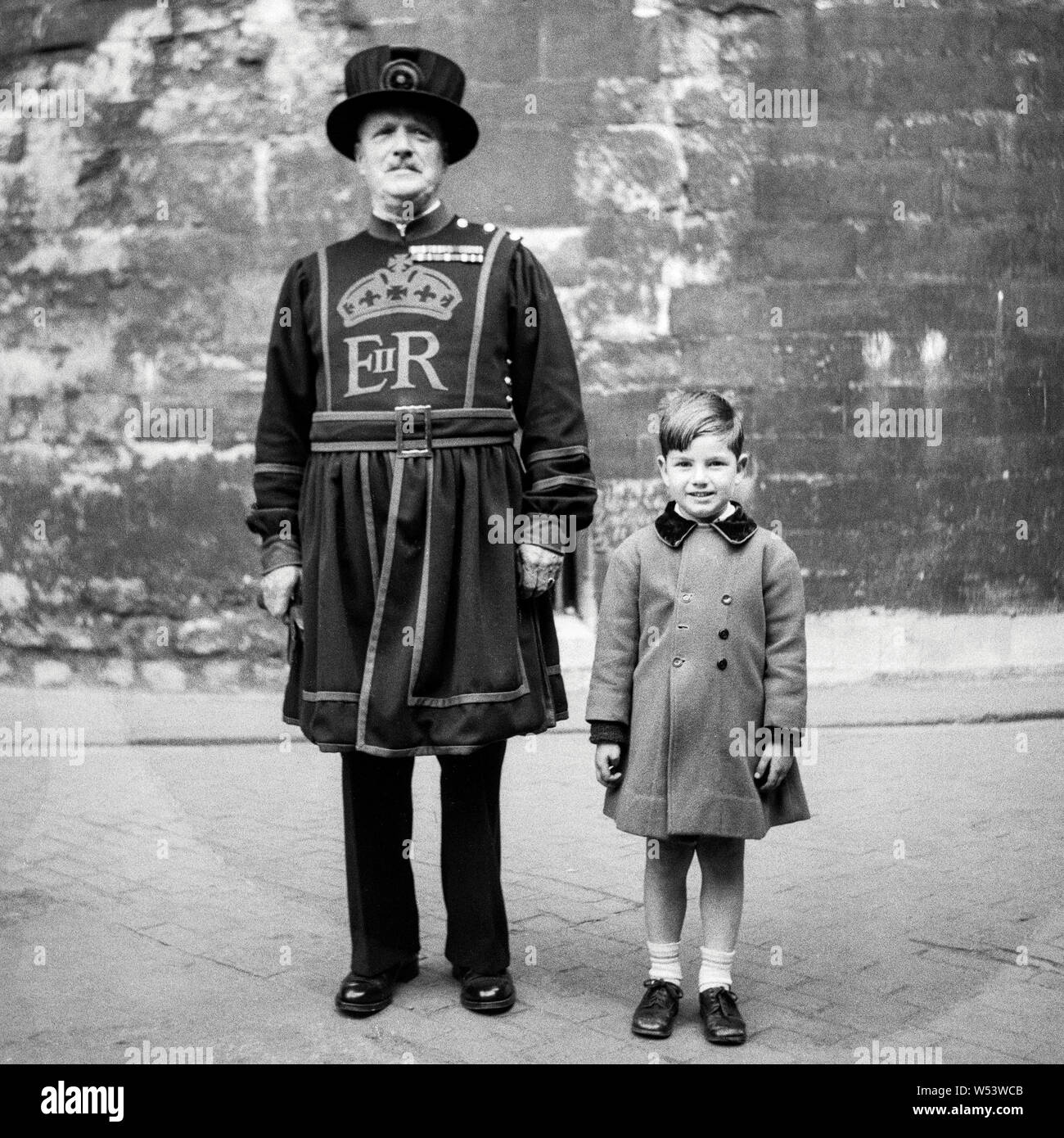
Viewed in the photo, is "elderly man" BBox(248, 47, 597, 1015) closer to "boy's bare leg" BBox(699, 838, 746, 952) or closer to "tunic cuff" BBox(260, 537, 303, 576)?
"tunic cuff" BBox(260, 537, 303, 576)

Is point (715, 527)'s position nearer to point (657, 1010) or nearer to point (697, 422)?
point (697, 422)

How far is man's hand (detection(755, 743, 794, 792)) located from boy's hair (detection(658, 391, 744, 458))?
650 mm

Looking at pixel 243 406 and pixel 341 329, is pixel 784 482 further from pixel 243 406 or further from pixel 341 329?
pixel 341 329

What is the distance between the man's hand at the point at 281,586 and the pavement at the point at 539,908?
→ 0.90 m

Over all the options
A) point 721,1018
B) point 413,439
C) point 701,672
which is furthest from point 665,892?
point 413,439

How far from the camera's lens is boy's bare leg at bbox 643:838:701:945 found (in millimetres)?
3508

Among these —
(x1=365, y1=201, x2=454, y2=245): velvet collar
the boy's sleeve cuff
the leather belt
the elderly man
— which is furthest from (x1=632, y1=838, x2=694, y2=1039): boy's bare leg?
(x1=365, y1=201, x2=454, y2=245): velvet collar

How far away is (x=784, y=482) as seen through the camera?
7.59 meters

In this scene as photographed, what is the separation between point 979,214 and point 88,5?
4399 millimetres

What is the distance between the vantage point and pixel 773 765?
3365mm

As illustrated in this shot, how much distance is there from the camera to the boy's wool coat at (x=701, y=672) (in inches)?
133

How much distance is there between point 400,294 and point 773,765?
1.33 metres

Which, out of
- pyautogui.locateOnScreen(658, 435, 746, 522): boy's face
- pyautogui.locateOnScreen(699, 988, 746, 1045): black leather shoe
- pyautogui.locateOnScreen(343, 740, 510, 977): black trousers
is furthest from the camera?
pyautogui.locateOnScreen(343, 740, 510, 977): black trousers

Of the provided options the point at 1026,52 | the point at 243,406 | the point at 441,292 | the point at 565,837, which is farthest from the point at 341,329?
the point at 1026,52
